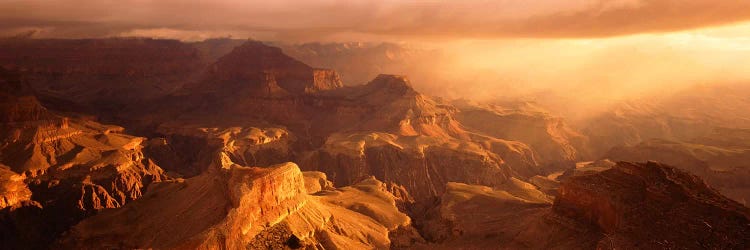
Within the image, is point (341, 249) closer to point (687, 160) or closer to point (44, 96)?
point (687, 160)

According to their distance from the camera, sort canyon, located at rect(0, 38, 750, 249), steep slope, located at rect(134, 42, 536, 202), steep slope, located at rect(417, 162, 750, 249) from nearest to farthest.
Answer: steep slope, located at rect(417, 162, 750, 249) → canyon, located at rect(0, 38, 750, 249) → steep slope, located at rect(134, 42, 536, 202)

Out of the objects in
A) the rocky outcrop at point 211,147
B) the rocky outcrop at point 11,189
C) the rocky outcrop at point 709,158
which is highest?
the rocky outcrop at point 709,158

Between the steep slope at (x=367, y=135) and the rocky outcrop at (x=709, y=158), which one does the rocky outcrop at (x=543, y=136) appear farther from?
the rocky outcrop at (x=709, y=158)

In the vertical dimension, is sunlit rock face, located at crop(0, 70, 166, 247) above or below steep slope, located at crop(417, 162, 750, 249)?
below

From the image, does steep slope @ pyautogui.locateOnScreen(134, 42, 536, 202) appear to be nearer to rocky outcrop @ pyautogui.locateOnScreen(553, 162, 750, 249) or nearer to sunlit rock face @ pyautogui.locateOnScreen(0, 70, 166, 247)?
sunlit rock face @ pyautogui.locateOnScreen(0, 70, 166, 247)

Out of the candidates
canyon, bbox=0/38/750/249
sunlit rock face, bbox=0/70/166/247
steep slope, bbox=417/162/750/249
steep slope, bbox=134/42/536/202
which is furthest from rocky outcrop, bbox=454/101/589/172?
sunlit rock face, bbox=0/70/166/247

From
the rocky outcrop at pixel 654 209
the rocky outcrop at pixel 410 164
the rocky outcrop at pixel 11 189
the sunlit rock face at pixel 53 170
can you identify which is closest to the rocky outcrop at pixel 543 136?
the rocky outcrop at pixel 410 164

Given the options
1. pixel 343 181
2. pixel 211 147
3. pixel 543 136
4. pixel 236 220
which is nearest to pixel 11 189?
pixel 211 147
